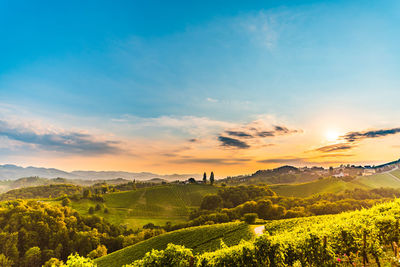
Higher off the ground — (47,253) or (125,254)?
(125,254)

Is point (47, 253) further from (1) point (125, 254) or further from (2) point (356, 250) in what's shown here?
(2) point (356, 250)

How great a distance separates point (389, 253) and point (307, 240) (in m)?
6.58

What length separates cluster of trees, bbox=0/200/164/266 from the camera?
3376 inches

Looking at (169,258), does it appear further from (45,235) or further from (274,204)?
(45,235)

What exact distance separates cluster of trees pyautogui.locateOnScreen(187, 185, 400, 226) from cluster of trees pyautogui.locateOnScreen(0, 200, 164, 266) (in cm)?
3060

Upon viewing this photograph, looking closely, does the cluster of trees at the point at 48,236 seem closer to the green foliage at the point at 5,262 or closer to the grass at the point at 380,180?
the green foliage at the point at 5,262

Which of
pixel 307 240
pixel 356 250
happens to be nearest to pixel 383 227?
pixel 356 250

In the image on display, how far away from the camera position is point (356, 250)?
14.0 m

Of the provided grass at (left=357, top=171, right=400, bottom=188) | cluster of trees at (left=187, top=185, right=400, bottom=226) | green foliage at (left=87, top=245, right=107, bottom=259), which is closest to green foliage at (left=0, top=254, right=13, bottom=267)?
green foliage at (left=87, top=245, right=107, bottom=259)

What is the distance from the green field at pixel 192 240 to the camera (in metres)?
41.6

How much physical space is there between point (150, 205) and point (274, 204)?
296 feet

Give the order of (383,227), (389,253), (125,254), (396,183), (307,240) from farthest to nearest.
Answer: (396,183) < (125,254) < (383,227) < (389,253) < (307,240)

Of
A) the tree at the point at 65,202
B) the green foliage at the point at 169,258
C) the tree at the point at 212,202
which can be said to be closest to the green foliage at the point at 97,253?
the tree at the point at 212,202

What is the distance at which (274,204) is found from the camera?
334 ft
